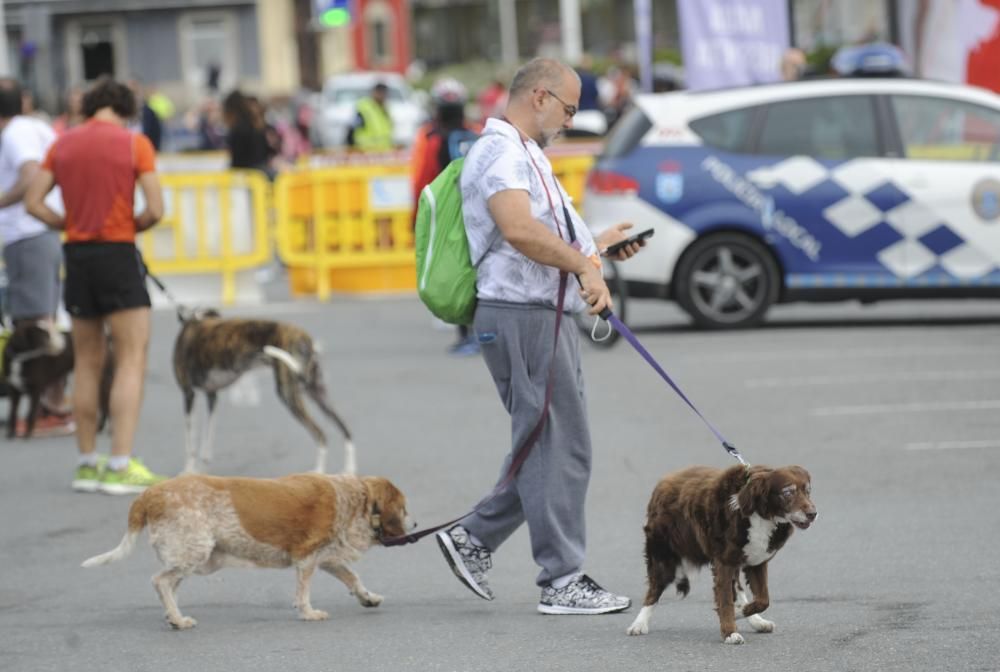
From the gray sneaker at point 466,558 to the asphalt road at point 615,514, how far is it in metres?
0.10

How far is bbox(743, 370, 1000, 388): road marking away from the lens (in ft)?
41.2

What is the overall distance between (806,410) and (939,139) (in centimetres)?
402

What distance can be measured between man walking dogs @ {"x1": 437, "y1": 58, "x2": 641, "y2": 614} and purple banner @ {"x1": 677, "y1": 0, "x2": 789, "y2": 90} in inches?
466

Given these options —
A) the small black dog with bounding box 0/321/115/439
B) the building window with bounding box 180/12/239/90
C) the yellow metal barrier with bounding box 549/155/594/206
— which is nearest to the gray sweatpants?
the small black dog with bounding box 0/321/115/439

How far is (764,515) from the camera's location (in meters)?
5.80

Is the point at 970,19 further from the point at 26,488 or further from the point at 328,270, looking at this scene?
the point at 26,488

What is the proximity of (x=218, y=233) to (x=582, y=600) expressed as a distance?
45.4ft

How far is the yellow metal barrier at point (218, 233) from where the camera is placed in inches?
778

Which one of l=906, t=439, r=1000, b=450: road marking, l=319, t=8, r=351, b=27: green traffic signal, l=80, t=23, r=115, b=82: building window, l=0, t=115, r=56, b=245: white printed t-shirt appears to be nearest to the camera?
l=906, t=439, r=1000, b=450: road marking

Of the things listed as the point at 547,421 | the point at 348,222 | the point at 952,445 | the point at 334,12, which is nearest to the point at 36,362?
the point at 952,445

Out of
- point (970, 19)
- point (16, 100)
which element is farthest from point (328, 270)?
point (16, 100)

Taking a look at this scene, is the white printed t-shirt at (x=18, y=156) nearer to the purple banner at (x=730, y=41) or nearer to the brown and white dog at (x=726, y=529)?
the brown and white dog at (x=726, y=529)

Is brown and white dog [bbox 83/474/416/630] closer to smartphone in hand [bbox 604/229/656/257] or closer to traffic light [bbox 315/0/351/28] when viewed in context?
smartphone in hand [bbox 604/229/656/257]

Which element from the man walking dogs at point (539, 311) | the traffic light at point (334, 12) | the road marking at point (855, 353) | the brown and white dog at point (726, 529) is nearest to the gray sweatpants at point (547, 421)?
the man walking dogs at point (539, 311)
